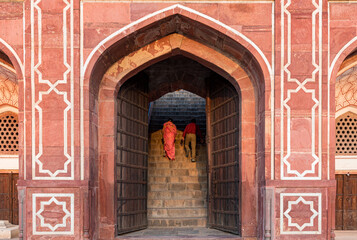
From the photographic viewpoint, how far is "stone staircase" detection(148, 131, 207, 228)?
28.8 ft

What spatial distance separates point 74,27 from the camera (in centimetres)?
667

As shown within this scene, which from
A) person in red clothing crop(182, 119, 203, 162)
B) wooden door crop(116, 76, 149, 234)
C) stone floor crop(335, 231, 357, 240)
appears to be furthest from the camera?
person in red clothing crop(182, 119, 203, 162)

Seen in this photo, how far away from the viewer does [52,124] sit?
6.57 meters

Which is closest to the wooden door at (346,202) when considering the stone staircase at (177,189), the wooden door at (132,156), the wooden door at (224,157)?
the stone staircase at (177,189)

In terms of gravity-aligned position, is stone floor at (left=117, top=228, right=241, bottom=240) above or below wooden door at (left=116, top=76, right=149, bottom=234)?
below

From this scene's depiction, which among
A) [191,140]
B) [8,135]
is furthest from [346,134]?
[8,135]

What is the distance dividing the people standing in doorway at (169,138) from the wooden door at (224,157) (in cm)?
133

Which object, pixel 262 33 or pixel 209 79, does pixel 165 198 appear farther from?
pixel 262 33

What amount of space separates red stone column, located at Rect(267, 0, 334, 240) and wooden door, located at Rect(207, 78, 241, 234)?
3.55 feet

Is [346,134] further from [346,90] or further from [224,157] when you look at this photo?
[224,157]

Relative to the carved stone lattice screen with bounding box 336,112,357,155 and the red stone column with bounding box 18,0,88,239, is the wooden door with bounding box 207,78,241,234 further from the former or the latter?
the carved stone lattice screen with bounding box 336,112,357,155

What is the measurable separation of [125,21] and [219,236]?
3811 mm

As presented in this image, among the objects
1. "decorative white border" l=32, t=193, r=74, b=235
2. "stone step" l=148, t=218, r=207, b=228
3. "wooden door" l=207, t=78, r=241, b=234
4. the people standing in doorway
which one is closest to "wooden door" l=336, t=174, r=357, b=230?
"wooden door" l=207, t=78, r=241, b=234

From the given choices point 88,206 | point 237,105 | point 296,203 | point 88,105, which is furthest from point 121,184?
point 296,203
